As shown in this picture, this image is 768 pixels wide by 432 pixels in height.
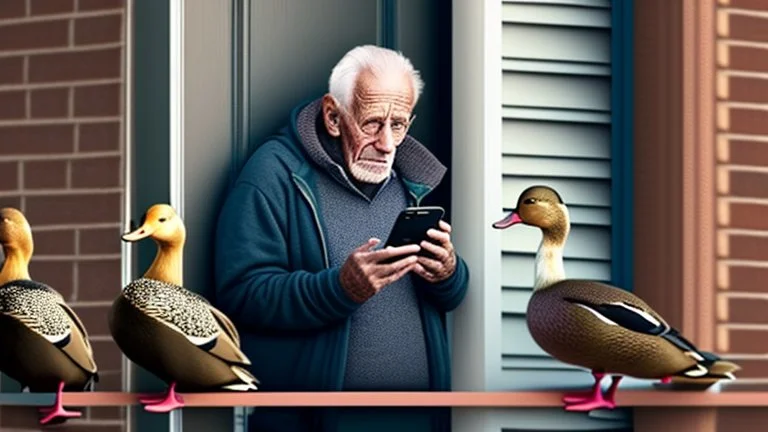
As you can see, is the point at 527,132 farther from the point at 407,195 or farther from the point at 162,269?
the point at 162,269

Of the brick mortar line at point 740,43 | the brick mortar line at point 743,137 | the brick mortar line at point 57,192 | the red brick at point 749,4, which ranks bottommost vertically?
the brick mortar line at point 57,192

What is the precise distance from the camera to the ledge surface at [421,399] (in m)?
5.90

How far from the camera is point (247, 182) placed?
616 centimetres

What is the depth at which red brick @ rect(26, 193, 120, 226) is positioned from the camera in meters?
6.36

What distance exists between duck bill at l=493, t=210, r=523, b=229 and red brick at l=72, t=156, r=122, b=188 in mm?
1034

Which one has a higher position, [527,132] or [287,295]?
[527,132]

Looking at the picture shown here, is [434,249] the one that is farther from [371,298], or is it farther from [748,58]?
[748,58]

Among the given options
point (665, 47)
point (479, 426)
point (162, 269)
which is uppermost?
point (665, 47)

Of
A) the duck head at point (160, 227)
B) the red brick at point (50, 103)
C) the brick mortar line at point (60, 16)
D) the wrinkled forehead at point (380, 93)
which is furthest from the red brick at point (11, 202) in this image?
the wrinkled forehead at point (380, 93)

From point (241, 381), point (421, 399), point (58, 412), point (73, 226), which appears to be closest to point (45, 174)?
point (73, 226)

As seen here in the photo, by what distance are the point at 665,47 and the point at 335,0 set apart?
86cm

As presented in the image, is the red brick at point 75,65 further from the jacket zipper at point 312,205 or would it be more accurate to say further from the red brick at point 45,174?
the jacket zipper at point 312,205

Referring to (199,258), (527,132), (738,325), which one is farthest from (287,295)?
(738,325)

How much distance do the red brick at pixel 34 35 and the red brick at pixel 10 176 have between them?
12.4 inches
